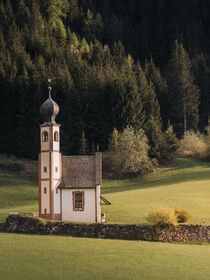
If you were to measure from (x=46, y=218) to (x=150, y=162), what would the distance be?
36.5m

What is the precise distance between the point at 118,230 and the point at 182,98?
217ft

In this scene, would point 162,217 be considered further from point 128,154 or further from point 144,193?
point 128,154

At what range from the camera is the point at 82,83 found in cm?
9988

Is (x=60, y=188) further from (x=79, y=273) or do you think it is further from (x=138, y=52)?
(x=138, y=52)

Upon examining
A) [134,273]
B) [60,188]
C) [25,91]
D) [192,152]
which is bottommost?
[134,273]

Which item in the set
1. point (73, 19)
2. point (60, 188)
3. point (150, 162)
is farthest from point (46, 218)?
point (73, 19)

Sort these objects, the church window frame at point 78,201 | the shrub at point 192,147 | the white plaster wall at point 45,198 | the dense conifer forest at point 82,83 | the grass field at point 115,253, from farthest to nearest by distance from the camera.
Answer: the shrub at point 192,147
the dense conifer forest at point 82,83
the church window frame at point 78,201
the white plaster wall at point 45,198
the grass field at point 115,253

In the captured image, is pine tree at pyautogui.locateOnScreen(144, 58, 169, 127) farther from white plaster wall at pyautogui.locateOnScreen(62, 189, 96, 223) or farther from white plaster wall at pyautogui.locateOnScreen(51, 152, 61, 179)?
white plaster wall at pyautogui.locateOnScreen(62, 189, 96, 223)

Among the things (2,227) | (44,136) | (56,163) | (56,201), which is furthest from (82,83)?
(2,227)

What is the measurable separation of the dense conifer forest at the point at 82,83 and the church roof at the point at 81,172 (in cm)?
3424

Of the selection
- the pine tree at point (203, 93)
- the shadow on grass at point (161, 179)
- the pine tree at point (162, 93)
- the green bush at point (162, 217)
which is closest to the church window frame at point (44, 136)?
the green bush at point (162, 217)

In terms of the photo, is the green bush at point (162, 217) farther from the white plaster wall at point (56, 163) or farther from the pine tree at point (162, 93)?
the pine tree at point (162, 93)

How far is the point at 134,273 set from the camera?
33.0 meters

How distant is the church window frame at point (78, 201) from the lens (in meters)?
54.7
